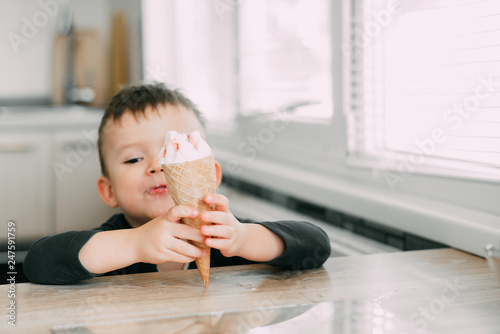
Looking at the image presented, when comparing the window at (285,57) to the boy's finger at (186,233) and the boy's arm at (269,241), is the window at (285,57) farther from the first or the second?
the boy's finger at (186,233)

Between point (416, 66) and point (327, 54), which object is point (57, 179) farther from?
point (416, 66)

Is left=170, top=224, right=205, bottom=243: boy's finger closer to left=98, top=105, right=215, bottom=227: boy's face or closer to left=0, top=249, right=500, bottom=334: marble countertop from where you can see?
left=0, top=249, right=500, bottom=334: marble countertop

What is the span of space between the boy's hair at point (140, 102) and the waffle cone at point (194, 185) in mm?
419

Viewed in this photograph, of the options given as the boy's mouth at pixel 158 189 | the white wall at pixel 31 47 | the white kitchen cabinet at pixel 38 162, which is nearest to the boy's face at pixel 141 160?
the boy's mouth at pixel 158 189

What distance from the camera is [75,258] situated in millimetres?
993

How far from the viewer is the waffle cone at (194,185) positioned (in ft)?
2.94

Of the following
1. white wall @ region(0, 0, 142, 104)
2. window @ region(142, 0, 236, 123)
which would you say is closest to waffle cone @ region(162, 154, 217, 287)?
window @ region(142, 0, 236, 123)

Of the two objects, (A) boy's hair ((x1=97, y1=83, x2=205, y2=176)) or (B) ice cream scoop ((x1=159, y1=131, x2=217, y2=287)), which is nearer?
(B) ice cream scoop ((x1=159, y1=131, x2=217, y2=287))

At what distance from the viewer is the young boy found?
0.92 m

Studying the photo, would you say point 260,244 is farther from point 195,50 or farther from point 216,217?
point 195,50

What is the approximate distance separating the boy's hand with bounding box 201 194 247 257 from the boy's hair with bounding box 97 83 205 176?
0.45 metres

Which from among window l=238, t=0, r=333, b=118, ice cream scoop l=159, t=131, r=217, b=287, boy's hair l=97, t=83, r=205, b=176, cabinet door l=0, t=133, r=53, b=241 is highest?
window l=238, t=0, r=333, b=118

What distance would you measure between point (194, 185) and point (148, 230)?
12 cm

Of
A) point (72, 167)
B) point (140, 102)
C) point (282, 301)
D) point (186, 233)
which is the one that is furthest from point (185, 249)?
point (72, 167)
